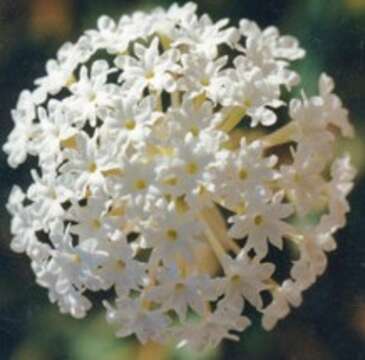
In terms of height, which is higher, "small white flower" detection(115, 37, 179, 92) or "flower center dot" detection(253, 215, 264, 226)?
"small white flower" detection(115, 37, 179, 92)

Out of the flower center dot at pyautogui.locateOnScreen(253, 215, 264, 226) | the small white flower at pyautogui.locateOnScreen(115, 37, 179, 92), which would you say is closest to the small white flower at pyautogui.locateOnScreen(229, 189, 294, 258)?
the flower center dot at pyautogui.locateOnScreen(253, 215, 264, 226)

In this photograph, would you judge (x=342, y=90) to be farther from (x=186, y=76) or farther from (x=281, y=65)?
(x=186, y=76)

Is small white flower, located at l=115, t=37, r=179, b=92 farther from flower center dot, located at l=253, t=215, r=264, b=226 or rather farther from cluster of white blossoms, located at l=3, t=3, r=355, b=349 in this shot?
flower center dot, located at l=253, t=215, r=264, b=226

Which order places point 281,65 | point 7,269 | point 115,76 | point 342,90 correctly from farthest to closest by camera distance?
point 115,76
point 7,269
point 342,90
point 281,65

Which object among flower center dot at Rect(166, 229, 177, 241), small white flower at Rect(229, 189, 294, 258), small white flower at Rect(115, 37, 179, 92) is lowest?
small white flower at Rect(229, 189, 294, 258)

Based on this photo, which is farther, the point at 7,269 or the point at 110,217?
the point at 7,269

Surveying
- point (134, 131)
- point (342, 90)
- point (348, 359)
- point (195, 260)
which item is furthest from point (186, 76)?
point (348, 359)

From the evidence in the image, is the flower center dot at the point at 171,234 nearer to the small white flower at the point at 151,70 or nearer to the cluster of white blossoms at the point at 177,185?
the cluster of white blossoms at the point at 177,185

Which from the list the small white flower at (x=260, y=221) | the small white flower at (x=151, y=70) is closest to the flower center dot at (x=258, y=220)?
the small white flower at (x=260, y=221)

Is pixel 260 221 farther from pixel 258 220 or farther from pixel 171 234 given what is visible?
pixel 171 234
